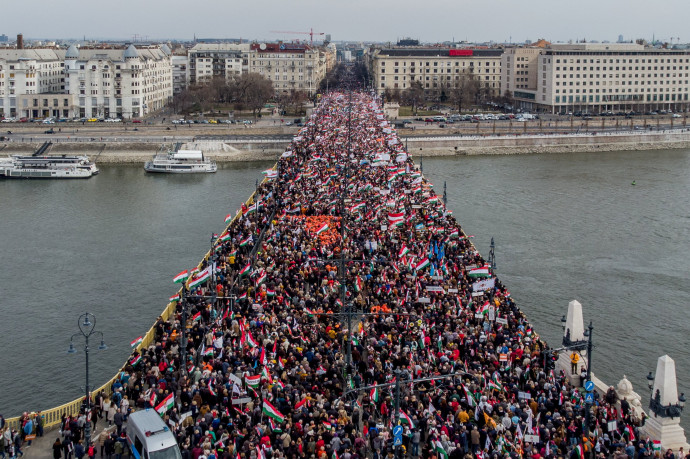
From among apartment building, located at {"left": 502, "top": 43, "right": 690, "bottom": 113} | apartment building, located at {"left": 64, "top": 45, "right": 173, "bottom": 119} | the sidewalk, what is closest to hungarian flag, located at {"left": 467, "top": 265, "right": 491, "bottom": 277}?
the sidewalk

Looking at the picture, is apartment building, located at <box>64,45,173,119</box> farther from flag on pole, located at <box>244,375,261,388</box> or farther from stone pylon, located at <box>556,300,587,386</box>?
flag on pole, located at <box>244,375,261,388</box>

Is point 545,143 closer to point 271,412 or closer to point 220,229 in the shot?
point 220,229

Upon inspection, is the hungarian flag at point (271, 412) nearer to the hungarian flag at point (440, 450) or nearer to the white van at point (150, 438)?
the white van at point (150, 438)

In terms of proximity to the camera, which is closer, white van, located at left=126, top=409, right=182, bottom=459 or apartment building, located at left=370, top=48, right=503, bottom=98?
white van, located at left=126, top=409, right=182, bottom=459

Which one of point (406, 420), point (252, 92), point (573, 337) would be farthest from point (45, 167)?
point (406, 420)

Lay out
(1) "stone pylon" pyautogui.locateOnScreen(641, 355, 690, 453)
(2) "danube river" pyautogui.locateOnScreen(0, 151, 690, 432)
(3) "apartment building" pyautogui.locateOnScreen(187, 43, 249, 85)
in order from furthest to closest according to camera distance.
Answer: (3) "apartment building" pyautogui.locateOnScreen(187, 43, 249, 85)
(2) "danube river" pyautogui.locateOnScreen(0, 151, 690, 432)
(1) "stone pylon" pyautogui.locateOnScreen(641, 355, 690, 453)

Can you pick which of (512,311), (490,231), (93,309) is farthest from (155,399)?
(490,231)

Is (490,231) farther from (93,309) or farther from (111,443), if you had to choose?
(111,443)
